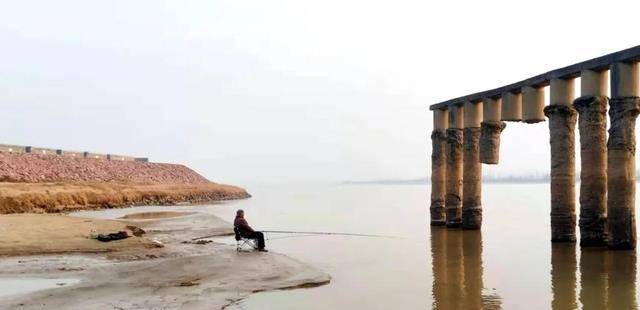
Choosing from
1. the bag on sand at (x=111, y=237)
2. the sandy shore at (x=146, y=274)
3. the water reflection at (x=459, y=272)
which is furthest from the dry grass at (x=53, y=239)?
the water reflection at (x=459, y=272)

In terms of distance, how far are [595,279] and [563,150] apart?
25.9 ft

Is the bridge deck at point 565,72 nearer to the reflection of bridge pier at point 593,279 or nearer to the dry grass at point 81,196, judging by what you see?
the reflection of bridge pier at point 593,279

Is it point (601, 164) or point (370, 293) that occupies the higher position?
point (601, 164)

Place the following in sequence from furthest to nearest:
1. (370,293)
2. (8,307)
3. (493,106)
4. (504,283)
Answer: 1. (493,106)
2. (504,283)
3. (370,293)
4. (8,307)

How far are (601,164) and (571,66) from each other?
11.8 feet

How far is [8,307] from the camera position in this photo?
34.6ft

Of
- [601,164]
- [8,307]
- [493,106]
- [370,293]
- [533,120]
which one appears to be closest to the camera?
[8,307]

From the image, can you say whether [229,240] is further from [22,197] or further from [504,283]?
[22,197]

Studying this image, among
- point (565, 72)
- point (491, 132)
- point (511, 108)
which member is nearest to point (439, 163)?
point (491, 132)

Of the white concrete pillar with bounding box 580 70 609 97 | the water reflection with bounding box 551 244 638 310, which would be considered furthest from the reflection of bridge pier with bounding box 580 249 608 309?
the white concrete pillar with bounding box 580 70 609 97

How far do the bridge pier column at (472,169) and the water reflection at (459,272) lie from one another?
906 mm

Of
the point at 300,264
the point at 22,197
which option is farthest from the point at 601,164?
the point at 22,197

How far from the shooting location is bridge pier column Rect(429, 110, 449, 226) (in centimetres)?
3028

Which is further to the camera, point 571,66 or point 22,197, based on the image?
point 22,197
